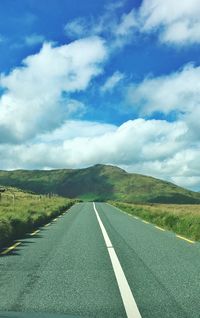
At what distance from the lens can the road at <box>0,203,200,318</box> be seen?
812 centimetres

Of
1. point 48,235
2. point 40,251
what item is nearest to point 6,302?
point 40,251

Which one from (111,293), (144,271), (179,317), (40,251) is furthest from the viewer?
(40,251)

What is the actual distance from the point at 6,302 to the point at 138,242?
35.7 ft

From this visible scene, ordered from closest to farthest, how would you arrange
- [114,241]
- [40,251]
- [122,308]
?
1. [122,308]
2. [40,251]
3. [114,241]

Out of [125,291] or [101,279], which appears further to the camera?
[101,279]

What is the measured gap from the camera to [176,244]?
60.2 ft

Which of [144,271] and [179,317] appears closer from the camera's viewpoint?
[179,317]

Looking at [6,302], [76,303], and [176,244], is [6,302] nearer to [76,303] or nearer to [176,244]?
[76,303]

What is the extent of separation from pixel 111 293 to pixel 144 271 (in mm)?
2651

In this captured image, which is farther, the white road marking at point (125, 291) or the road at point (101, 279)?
the road at point (101, 279)

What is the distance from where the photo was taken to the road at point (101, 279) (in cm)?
812

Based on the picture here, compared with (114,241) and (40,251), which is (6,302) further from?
(114,241)

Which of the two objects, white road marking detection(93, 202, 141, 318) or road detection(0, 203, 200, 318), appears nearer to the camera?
white road marking detection(93, 202, 141, 318)

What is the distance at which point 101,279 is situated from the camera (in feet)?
36.0
